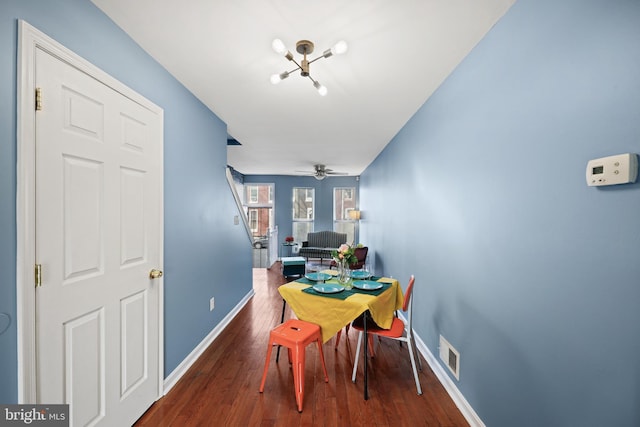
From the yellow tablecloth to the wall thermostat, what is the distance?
152 cm

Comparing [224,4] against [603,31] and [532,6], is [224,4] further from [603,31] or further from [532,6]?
[603,31]

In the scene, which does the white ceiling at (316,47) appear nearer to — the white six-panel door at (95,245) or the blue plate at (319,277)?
the white six-panel door at (95,245)

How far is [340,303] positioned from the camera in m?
2.13

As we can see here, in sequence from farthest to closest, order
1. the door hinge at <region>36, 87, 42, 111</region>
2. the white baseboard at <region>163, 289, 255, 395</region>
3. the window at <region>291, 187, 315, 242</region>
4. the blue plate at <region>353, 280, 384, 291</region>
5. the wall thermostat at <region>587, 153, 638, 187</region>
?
the window at <region>291, 187, 315, 242</region> → the blue plate at <region>353, 280, 384, 291</region> → the white baseboard at <region>163, 289, 255, 395</region> → the door hinge at <region>36, 87, 42, 111</region> → the wall thermostat at <region>587, 153, 638, 187</region>

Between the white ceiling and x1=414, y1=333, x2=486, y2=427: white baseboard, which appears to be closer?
the white ceiling

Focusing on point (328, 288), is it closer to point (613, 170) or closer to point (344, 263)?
point (344, 263)

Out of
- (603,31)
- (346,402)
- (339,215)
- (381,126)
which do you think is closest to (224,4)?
(603,31)

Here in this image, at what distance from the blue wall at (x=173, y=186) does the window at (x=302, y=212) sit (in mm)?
4725

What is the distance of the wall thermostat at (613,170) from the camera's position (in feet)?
2.83

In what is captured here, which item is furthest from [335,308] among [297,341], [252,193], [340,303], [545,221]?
[252,193]

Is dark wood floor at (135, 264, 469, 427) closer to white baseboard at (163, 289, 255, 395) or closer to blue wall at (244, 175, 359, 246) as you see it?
white baseboard at (163, 289, 255, 395)

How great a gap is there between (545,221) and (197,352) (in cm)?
297

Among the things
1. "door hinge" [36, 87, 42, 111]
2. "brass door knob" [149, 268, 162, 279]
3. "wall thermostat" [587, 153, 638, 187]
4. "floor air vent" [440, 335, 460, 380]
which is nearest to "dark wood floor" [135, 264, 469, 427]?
"floor air vent" [440, 335, 460, 380]

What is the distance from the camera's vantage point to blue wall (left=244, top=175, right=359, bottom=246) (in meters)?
8.76
